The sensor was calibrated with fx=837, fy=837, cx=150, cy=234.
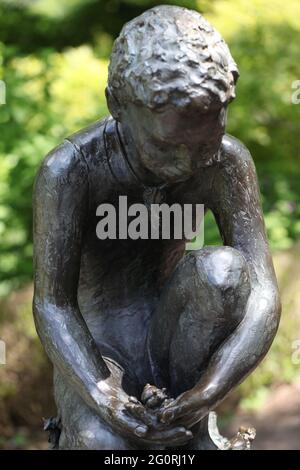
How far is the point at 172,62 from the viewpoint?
6.98 feet

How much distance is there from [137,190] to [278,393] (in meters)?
3.40

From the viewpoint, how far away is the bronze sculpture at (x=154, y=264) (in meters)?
2.18

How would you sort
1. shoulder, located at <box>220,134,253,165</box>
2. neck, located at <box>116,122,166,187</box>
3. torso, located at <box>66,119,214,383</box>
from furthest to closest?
1. torso, located at <box>66,119,214,383</box>
2. shoulder, located at <box>220,134,253,165</box>
3. neck, located at <box>116,122,166,187</box>

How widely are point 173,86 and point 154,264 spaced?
888 millimetres

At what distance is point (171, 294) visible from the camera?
257 centimetres

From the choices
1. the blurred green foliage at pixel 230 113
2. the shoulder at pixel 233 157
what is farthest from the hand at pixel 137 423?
the blurred green foliage at pixel 230 113

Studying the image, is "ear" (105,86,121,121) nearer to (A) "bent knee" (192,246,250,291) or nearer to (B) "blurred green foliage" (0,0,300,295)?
(A) "bent knee" (192,246,250,291)

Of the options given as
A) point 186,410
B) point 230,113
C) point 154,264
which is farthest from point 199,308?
point 230,113

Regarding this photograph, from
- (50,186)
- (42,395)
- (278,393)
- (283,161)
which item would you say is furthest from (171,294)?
(283,161)

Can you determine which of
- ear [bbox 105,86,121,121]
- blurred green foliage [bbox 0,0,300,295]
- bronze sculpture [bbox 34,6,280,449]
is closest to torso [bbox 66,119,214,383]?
bronze sculpture [bbox 34,6,280,449]

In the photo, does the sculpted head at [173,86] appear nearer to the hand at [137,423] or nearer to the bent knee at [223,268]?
the bent knee at [223,268]

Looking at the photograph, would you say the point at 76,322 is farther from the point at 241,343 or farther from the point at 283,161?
the point at 283,161

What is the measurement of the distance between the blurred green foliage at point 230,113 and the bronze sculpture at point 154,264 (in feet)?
7.38

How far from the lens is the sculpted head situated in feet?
6.95
